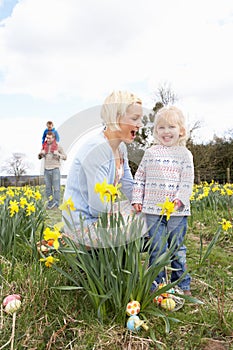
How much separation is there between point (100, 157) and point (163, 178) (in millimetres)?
566

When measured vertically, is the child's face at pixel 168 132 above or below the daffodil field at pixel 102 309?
above

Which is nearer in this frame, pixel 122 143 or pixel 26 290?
pixel 26 290

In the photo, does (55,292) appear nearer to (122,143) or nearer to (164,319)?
(164,319)

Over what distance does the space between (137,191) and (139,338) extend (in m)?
0.99

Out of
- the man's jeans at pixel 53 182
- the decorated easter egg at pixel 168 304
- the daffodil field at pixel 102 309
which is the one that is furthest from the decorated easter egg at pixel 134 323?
the man's jeans at pixel 53 182

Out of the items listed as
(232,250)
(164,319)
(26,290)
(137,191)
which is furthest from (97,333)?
(232,250)

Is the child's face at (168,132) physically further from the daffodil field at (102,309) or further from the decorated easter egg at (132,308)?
the decorated easter egg at (132,308)

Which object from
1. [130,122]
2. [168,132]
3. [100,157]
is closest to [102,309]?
[100,157]

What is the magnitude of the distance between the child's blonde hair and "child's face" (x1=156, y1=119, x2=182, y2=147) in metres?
0.02

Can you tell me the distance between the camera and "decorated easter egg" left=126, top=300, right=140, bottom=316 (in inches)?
66.7

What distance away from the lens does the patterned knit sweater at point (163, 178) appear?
228 cm

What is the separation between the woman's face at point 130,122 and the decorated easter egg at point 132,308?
959 millimetres

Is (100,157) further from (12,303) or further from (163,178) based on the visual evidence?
(12,303)

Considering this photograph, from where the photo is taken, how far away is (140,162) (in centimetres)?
240
